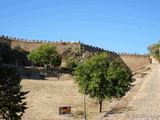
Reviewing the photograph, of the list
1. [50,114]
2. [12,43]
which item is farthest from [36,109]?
[12,43]

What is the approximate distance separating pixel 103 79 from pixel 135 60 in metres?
86.1

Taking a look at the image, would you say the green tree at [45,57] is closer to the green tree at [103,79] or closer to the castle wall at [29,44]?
the castle wall at [29,44]

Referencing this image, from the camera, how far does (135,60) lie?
10719 centimetres

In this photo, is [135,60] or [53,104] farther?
[135,60]

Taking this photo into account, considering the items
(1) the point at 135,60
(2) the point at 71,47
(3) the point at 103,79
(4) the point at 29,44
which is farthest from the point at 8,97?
(1) the point at 135,60

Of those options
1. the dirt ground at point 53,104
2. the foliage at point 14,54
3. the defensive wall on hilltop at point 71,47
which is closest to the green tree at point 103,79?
the dirt ground at point 53,104

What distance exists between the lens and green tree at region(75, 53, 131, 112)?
2442 centimetres

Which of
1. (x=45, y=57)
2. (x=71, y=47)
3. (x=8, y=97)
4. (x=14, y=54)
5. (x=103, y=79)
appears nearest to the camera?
(x=8, y=97)

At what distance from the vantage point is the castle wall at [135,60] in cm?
10581

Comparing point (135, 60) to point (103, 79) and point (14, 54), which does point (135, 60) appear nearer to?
point (14, 54)

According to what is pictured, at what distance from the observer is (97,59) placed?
2527 centimetres

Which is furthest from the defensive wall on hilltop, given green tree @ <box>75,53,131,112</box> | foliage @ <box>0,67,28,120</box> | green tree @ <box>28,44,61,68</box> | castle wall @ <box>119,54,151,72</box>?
foliage @ <box>0,67,28,120</box>

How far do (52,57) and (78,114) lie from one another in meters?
45.8

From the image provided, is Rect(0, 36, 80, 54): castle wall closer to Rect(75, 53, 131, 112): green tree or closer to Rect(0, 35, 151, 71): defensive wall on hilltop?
Rect(0, 35, 151, 71): defensive wall on hilltop
